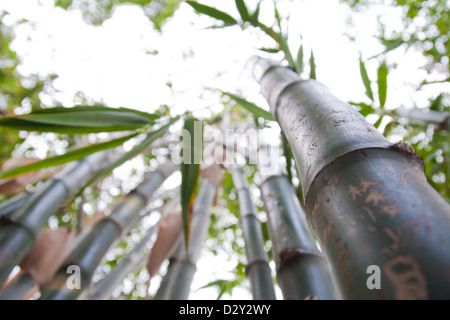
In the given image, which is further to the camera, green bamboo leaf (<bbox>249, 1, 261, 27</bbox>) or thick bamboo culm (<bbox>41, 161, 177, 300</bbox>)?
green bamboo leaf (<bbox>249, 1, 261, 27</bbox>)

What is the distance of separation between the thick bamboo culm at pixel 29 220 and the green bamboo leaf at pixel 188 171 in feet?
1.82

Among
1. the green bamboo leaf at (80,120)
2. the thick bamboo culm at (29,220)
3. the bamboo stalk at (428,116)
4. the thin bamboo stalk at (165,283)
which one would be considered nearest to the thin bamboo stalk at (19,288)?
the thick bamboo culm at (29,220)

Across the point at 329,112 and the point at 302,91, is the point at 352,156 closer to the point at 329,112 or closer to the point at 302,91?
the point at 329,112

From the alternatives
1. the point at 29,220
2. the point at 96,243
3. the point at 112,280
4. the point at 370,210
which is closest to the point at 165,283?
the point at 96,243

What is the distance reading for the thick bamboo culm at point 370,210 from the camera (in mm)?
277

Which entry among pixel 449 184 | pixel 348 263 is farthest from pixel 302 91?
pixel 449 184

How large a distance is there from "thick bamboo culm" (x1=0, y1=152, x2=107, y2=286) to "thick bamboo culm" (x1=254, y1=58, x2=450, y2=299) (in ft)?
3.11

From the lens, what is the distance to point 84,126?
0.88m

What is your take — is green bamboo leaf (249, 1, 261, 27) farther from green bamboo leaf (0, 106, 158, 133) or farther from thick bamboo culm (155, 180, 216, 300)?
thick bamboo culm (155, 180, 216, 300)

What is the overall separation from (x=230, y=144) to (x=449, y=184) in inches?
53.2

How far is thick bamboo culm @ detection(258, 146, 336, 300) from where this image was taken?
659 millimetres

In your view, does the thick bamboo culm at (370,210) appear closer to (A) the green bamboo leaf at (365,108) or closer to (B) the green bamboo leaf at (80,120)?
(B) the green bamboo leaf at (80,120)

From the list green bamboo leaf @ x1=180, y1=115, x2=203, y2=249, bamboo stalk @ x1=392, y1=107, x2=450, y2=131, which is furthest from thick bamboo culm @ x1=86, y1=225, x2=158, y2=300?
bamboo stalk @ x1=392, y1=107, x2=450, y2=131
